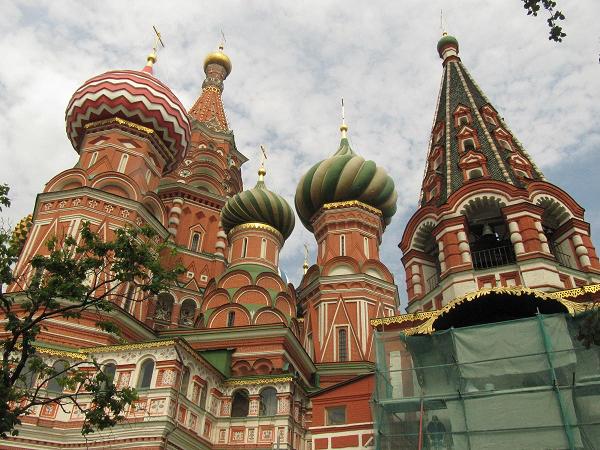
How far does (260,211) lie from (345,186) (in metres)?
3.78

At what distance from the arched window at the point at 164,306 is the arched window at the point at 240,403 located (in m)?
6.38

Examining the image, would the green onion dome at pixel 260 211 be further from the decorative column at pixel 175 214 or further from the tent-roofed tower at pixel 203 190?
the decorative column at pixel 175 214

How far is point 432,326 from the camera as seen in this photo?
40.8ft

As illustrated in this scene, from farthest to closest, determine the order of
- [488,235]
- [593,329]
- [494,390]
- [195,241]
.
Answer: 1. [195,241]
2. [488,235]
3. [494,390]
4. [593,329]

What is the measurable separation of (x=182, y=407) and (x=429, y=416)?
5.97m

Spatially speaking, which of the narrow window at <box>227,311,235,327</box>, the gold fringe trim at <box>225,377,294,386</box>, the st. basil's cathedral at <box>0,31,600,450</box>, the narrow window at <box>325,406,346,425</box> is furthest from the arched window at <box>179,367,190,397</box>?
the narrow window at <box>227,311,235,327</box>

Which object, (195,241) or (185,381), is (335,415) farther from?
(195,241)

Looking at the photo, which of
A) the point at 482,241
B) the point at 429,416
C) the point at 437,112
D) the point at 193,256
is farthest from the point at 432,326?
the point at 193,256

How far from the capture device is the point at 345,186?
929 inches

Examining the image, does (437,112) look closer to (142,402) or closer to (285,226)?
(285,226)

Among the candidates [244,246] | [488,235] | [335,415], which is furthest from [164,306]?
[488,235]

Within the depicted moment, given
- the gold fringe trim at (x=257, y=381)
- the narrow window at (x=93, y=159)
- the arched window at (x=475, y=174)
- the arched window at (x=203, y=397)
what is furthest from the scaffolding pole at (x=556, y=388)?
the narrow window at (x=93, y=159)

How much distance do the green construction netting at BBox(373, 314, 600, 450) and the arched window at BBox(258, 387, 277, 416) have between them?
14.0 feet

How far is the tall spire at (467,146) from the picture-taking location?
56.1 feet
